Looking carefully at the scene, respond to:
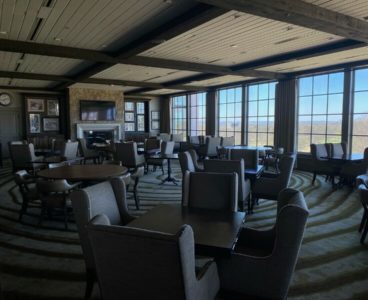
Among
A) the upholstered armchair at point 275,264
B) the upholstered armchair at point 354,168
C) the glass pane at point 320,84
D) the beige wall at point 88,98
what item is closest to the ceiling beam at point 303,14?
the upholstered armchair at point 275,264

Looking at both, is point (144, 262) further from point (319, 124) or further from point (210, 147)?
point (319, 124)

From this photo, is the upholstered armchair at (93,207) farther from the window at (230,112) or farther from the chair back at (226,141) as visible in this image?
the window at (230,112)

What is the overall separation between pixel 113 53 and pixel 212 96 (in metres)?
6.72

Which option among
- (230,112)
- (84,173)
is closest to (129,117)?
(230,112)

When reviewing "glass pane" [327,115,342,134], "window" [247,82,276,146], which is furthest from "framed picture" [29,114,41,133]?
"glass pane" [327,115,342,134]

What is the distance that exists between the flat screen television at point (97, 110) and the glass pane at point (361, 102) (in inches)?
357

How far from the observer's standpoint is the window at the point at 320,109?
8.29 metres

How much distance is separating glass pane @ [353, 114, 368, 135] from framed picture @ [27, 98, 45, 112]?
11.4 metres

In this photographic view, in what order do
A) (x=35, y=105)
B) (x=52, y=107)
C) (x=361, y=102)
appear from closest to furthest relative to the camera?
1. (x=361, y=102)
2. (x=35, y=105)
3. (x=52, y=107)

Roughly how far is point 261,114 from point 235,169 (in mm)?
6796

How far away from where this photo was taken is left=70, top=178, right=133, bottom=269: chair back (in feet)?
7.27

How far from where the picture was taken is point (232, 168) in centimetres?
424

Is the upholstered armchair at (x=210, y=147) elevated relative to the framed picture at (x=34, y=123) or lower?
lower

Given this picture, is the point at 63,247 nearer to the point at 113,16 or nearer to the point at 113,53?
the point at 113,16
